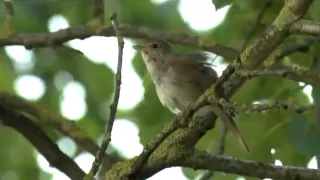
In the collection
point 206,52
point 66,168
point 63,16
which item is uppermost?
point 63,16

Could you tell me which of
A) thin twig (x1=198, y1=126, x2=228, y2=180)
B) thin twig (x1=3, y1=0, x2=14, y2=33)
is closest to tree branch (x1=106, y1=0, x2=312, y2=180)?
thin twig (x1=198, y1=126, x2=228, y2=180)

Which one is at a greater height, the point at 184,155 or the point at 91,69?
the point at 91,69

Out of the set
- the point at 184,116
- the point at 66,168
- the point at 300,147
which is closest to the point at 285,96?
the point at 300,147

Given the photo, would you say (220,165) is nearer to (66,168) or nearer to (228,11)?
(66,168)

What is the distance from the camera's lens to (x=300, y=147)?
2.49 m

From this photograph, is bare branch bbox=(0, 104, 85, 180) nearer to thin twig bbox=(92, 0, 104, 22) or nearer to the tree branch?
thin twig bbox=(92, 0, 104, 22)

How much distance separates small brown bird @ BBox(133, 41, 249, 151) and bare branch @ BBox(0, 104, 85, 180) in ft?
1.49

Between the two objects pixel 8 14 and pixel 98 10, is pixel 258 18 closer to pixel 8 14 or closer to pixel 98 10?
pixel 98 10

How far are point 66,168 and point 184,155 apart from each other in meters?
0.83

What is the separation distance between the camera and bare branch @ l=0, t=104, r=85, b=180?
2.80 meters

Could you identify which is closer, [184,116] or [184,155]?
[184,116]

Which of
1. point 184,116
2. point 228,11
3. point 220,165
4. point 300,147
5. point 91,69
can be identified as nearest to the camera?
point 184,116

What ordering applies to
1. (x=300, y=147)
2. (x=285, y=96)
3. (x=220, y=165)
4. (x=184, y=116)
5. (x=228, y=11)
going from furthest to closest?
(x=228, y=11)
(x=285, y=96)
(x=300, y=147)
(x=220, y=165)
(x=184, y=116)

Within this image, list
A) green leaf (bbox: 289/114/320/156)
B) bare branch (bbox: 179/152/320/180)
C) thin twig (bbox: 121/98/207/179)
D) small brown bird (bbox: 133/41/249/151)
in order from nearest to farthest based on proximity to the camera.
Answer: thin twig (bbox: 121/98/207/179) → bare branch (bbox: 179/152/320/180) → green leaf (bbox: 289/114/320/156) → small brown bird (bbox: 133/41/249/151)
